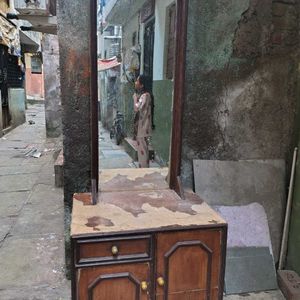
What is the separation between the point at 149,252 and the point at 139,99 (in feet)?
4.43

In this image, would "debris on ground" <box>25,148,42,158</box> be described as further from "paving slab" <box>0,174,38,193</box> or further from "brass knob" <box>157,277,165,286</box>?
"brass knob" <box>157,277,165,286</box>

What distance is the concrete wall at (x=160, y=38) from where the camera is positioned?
8.03ft

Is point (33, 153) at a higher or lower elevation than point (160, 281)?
lower

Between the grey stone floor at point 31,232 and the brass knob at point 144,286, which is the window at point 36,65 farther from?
the brass knob at point 144,286

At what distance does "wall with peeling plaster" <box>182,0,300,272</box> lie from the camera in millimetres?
2404

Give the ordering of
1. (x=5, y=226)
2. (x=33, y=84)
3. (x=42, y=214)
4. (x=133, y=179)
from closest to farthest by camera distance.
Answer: (x=133, y=179), (x=5, y=226), (x=42, y=214), (x=33, y=84)

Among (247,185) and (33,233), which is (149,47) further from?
(33,233)

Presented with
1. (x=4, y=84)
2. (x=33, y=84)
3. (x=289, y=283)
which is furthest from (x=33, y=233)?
(x=33, y=84)

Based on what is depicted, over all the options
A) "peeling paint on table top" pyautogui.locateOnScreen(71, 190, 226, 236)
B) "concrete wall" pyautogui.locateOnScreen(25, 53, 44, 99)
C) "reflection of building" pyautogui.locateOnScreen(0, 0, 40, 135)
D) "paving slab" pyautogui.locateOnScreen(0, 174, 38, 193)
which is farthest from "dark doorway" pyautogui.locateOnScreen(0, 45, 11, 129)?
"concrete wall" pyautogui.locateOnScreen(25, 53, 44, 99)

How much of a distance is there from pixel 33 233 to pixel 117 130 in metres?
1.53

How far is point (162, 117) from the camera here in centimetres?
259

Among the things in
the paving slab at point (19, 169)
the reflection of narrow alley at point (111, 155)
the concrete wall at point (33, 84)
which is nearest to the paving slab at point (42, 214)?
the paving slab at point (19, 169)

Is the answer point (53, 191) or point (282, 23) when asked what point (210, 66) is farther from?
point (53, 191)

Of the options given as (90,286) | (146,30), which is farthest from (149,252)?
(146,30)
